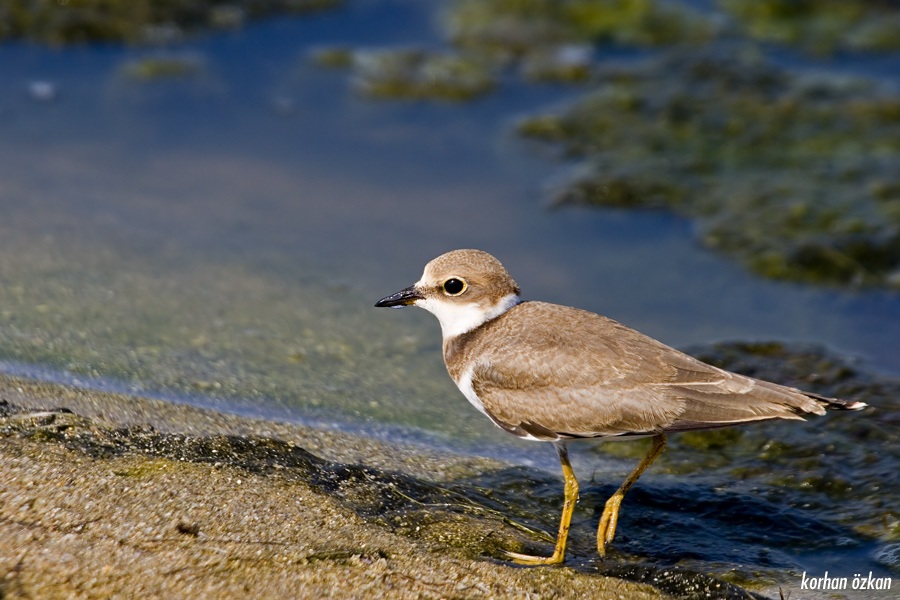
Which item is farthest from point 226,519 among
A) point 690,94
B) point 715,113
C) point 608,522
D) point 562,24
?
point 562,24

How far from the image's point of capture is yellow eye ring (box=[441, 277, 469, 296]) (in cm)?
512

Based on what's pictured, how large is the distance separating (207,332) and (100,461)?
6.24 ft

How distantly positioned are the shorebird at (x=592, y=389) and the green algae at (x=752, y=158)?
324cm

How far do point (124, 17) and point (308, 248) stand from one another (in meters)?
3.87

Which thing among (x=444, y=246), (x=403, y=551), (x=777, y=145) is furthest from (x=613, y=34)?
(x=403, y=551)

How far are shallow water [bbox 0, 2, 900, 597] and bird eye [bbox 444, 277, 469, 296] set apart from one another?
2.59 feet

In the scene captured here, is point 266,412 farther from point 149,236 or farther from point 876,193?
point 876,193

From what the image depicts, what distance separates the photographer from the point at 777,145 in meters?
8.82

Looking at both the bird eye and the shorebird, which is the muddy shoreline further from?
the bird eye

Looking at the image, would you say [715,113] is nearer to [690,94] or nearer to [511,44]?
[690,94]

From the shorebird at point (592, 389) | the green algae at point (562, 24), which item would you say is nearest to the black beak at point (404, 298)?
the shorebird at point (592, 389)

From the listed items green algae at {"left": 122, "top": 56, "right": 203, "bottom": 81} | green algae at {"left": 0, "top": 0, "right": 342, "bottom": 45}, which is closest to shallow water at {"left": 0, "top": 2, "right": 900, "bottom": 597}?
green algae at {"left": 122, "top": 56, "right": 203, "bottom": 81}

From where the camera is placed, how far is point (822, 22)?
34.0 ft

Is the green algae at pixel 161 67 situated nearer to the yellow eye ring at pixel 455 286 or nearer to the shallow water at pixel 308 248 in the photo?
→ the shallow water at pixel 308 248
